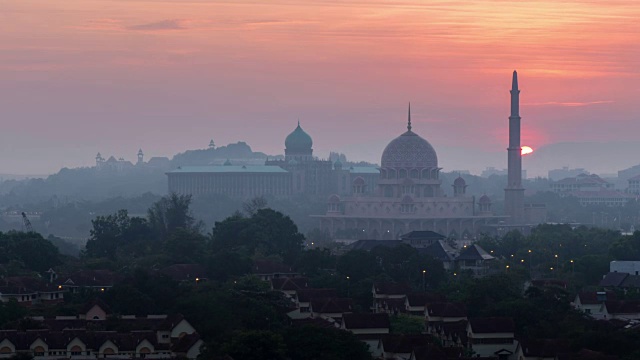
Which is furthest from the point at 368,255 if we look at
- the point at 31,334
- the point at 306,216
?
the point at 306,216

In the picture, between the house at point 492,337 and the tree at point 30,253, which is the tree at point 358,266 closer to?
the tree at point 30,253

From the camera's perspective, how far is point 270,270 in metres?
92.8

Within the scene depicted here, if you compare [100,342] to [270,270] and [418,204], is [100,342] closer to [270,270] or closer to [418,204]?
[270,270]

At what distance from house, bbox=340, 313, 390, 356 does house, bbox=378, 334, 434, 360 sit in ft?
5.78

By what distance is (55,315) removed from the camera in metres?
74.6

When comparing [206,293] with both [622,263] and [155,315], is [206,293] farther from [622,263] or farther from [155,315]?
[622,263]

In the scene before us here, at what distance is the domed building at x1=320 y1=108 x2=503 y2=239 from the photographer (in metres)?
160

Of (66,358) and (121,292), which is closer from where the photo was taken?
(66,358)

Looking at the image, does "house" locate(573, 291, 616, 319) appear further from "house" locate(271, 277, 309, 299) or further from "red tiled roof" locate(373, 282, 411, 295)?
"house" locate(271, 277, 309, 299)

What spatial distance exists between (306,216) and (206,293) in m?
111

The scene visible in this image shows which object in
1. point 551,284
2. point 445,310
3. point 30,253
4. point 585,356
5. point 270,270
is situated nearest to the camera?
point 585,356

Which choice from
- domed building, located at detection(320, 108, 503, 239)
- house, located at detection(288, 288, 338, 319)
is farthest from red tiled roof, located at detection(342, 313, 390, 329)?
domed building, located at detection(320, 108, 503, 239)

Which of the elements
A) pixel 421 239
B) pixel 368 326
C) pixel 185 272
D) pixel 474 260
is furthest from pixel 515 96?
pixel 368 326

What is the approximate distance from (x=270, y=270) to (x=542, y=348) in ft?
99.7
